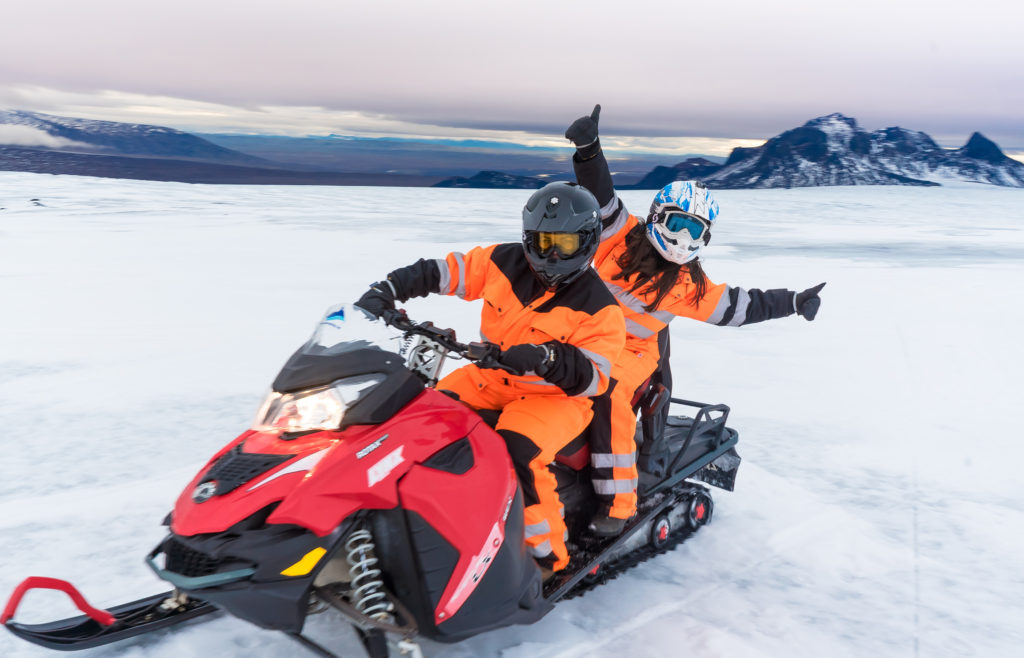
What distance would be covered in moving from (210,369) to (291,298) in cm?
283

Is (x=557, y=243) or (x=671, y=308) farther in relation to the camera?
(x=671, y=308)

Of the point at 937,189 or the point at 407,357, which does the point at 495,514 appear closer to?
the point at 407,357

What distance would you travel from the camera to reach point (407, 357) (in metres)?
2.41

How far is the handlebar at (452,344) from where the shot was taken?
221 centimetres

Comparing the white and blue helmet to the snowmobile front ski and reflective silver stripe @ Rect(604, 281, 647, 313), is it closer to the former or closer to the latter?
reflective silver stripe @ Rect(604, 281, 647, 313)

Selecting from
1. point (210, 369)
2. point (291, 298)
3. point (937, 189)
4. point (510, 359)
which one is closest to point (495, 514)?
point (510, 359)

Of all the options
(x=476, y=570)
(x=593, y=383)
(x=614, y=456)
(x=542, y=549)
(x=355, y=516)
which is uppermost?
(x=593, y=383)

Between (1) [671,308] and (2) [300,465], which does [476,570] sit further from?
(1) [671,308]

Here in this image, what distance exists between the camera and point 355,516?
2066mm

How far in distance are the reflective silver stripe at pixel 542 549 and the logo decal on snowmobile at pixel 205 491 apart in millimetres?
1140

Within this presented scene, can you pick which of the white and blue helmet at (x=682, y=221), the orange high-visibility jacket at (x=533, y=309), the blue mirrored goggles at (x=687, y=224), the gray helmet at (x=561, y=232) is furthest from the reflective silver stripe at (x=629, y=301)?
the gray helmet at (x=561, y=232)

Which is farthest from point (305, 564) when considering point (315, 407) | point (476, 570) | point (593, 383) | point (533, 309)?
point (533, 309)

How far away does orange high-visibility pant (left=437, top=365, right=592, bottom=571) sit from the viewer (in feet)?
8.44

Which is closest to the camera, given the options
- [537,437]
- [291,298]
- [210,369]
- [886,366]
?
[537,437]
